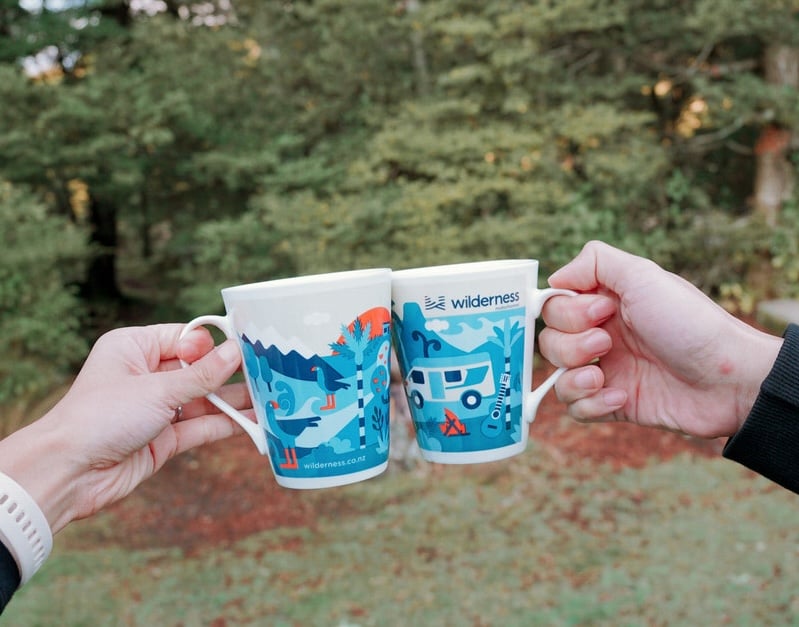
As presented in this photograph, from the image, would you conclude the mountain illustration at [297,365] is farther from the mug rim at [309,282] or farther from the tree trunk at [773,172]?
the tree trunk at [773,172]

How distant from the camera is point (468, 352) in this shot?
1285 mm

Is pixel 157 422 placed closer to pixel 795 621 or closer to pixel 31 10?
pixel 795 621

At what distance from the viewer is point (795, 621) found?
3.23 meters

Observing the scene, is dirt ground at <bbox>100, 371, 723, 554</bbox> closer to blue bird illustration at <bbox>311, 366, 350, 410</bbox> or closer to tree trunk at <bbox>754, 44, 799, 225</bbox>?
tree trunk at <bbox>754, 44, 799, 225</bbox>

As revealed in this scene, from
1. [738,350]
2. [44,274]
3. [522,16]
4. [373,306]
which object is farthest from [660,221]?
[373,306]

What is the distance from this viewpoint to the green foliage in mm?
5488

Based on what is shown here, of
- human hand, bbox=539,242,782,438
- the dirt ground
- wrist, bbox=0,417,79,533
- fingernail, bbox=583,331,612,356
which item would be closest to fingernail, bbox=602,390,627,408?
human hand, bbox=539,242,782,438

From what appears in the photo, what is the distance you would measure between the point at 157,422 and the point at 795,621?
9.39 ft

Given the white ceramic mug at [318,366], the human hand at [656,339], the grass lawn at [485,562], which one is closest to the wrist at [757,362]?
the human hand at [656,339]

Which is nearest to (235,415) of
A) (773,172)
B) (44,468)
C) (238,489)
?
(44,468)

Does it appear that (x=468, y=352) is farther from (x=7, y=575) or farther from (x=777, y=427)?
(x=7, y=575)

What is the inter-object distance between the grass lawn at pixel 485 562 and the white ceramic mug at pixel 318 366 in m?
2.36

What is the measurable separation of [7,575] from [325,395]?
52 centimetres

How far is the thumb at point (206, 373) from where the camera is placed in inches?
52.1
